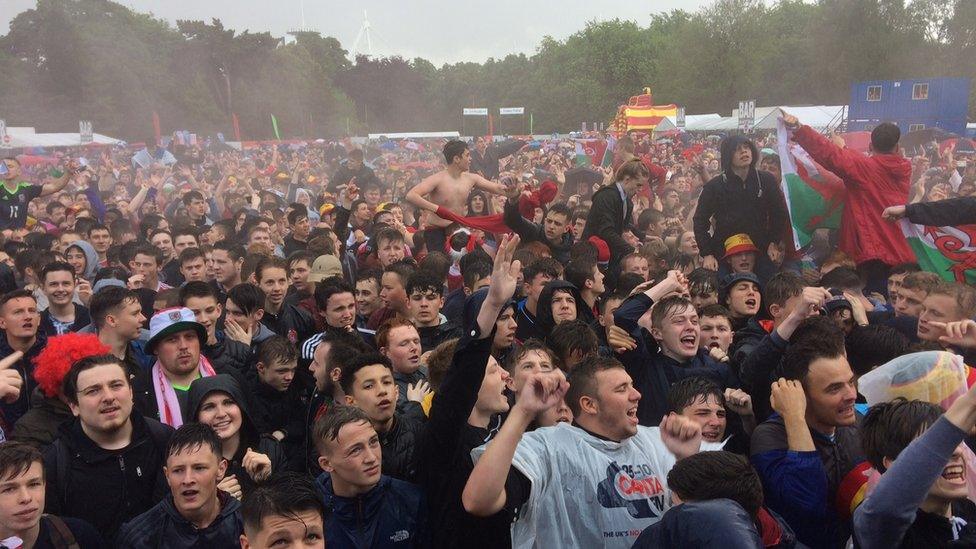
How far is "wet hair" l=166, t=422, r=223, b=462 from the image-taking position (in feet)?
11.1

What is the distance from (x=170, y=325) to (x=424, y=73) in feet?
247

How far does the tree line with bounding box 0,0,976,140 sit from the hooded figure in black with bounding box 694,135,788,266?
37.2 m

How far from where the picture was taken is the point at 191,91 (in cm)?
4384

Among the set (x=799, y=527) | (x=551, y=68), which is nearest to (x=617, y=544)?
(x=799, y=527)

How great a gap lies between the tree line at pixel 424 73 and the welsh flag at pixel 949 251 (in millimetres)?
37640

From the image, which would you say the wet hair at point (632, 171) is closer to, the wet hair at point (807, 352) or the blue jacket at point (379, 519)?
the wet hair at point (807, 352)

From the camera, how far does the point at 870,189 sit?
6867mm

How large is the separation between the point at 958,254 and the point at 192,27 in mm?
54161

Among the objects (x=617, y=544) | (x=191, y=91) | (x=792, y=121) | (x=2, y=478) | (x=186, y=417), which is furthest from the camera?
(x=191, y=91)

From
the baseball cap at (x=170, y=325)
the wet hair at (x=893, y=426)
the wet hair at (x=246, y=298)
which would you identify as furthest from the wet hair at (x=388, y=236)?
the wet hair at (x=893, y=426)

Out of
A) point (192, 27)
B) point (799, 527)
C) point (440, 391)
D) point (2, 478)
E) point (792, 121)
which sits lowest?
point (799, 527)

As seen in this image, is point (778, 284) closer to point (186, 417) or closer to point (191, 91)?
point (186, 417)

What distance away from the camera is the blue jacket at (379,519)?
3.15m

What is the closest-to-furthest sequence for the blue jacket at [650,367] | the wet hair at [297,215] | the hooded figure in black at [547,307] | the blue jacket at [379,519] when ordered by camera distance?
the blue jacket at [379,519]
the blue jacket at [650,367]
the hooded figure in black at [547,307]
the wet hair at [297,215]
